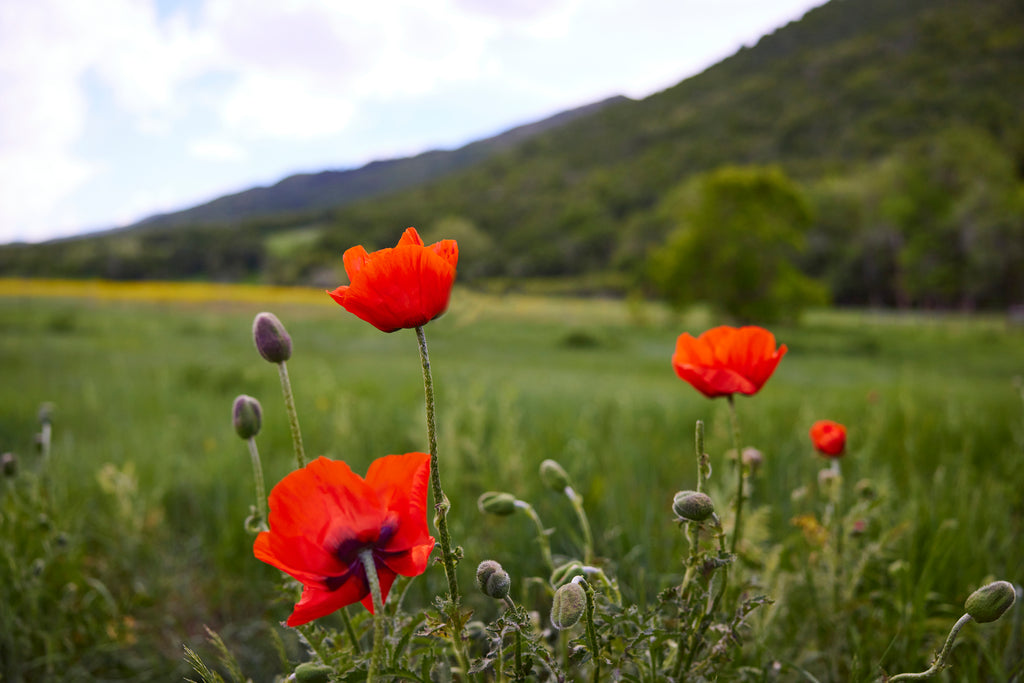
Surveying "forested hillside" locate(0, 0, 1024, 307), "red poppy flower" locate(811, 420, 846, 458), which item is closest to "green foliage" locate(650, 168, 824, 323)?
"forested hillside" locate(0, 0, 1024, 307)

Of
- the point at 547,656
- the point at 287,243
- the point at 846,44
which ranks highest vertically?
the point at 846,44

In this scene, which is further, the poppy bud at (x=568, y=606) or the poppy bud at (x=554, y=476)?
the poppy bud at (x=554, y=476)

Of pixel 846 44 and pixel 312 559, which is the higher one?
pixel 846 44

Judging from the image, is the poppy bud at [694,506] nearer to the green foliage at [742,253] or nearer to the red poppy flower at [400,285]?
the red poppy flower at [400,285]

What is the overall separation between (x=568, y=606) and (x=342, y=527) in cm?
25

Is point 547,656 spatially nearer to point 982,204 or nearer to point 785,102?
point 982,204

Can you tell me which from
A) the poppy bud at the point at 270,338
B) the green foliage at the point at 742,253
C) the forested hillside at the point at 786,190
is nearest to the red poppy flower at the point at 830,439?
the poppy bud at the point at 270,338

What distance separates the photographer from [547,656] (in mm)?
624

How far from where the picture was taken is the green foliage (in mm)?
18156

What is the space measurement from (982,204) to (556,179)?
24477mm

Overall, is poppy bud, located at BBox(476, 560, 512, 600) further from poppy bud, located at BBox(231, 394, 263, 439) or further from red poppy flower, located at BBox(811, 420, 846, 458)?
red poppy flower, located at BBox(811, 420, 846, 458)

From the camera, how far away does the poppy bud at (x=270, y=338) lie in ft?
2.75

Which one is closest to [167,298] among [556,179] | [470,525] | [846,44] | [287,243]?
[287,243]

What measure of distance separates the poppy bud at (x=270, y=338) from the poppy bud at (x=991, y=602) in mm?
946
